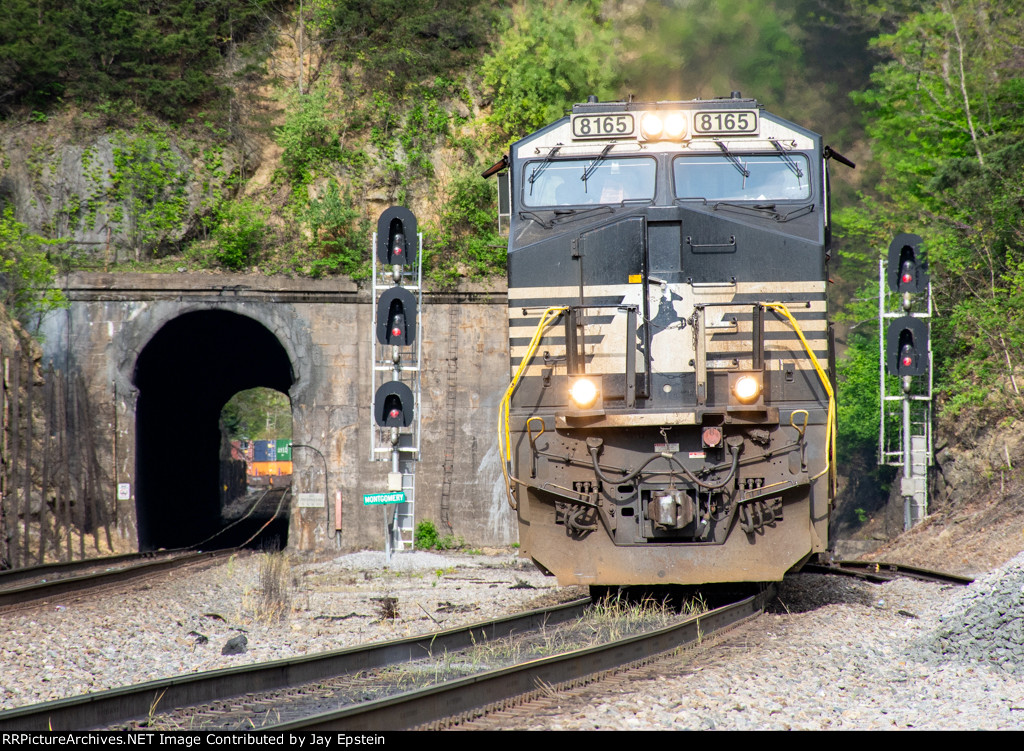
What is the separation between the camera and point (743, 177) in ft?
30.8

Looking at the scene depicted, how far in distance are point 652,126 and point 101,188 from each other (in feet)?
47.3

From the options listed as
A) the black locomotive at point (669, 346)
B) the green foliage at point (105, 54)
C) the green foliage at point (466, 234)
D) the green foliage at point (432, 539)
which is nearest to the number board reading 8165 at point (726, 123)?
the black locomotive at point (669, 346)

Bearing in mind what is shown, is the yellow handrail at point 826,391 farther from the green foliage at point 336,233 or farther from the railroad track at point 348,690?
the green foliage at point 336,233

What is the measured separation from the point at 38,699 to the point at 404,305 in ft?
30.8

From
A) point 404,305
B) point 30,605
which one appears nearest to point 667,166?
point 404,305

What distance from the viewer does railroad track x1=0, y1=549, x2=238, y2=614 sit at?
1041 centimetres

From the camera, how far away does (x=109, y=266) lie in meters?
19.2

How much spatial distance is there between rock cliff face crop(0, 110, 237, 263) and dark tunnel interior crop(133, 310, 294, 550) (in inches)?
82.6

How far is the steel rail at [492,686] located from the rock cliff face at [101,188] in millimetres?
15934

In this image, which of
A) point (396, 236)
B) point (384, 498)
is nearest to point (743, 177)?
point (396, 236)

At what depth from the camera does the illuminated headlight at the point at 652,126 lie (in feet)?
31.2

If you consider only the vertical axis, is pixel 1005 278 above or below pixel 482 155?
below

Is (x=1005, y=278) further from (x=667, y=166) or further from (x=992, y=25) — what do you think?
(x=667, y=166)

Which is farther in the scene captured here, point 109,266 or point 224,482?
point 224,482
